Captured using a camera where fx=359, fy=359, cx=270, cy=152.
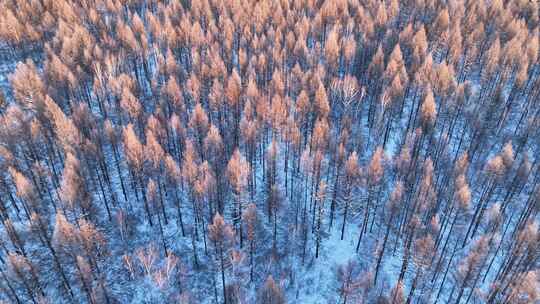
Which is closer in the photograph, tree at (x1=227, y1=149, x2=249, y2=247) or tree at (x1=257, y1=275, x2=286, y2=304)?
tree at (x1=257, y1=275, x2=286, y2=304)

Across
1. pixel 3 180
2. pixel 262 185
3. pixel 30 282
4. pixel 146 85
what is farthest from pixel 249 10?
pixel 30 282

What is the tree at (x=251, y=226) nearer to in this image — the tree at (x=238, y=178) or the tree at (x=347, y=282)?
the tree at (x=238, y=178)

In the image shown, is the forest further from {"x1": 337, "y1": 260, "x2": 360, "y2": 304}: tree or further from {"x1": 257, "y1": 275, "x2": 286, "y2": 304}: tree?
{"x1": 337, "y1": 260, "x2": 360, "y2": 304}: tree

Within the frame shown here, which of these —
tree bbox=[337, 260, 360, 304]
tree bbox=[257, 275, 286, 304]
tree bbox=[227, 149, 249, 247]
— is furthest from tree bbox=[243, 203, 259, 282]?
tree bbox=[337, 260, 360, 304]

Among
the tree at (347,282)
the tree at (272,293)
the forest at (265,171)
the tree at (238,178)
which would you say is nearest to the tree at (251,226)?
the forest at (265,171)

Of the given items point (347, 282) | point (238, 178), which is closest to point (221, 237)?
point (238, 178)

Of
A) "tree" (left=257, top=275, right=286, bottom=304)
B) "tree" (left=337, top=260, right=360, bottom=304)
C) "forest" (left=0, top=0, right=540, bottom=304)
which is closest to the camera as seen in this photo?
"tree" (left=257, top=275, right=286, bottom=304)

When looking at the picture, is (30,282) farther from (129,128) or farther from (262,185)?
(262,185)

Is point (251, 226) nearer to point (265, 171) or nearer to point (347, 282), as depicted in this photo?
point (347, 282)
